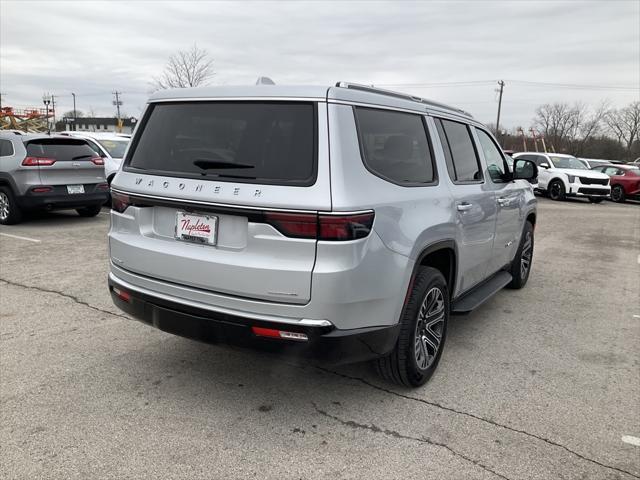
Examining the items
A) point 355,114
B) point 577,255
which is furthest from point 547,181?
point 355,114

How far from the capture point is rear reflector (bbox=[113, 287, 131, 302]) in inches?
126

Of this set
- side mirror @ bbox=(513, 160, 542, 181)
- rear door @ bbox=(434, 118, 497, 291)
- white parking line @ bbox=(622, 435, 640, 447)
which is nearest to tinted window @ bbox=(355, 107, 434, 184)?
rear door @ bbox=(434, 118, 497, 291)

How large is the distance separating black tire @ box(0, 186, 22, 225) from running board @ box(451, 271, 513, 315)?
821 centimetres

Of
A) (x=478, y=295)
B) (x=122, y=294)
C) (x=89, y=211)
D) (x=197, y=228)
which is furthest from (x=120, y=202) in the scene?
(x=89, y=211)

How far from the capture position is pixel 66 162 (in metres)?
9.35

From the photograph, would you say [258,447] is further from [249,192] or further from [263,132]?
[263,132]

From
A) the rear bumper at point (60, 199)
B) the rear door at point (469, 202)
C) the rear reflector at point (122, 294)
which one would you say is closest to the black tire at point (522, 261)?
the rear door at point (469, 202)

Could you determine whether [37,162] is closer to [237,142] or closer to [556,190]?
[237,142]

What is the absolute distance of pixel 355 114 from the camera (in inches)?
113

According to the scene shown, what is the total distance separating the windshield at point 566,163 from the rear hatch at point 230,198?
19588 millimetres

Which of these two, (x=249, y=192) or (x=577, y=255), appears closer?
(x=249, y=192)

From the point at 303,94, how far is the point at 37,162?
7954mm

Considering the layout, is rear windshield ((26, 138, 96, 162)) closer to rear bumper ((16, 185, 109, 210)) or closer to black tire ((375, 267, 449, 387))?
rear bumper ((16, 185, 109, 210))

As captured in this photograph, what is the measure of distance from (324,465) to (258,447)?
376mm
